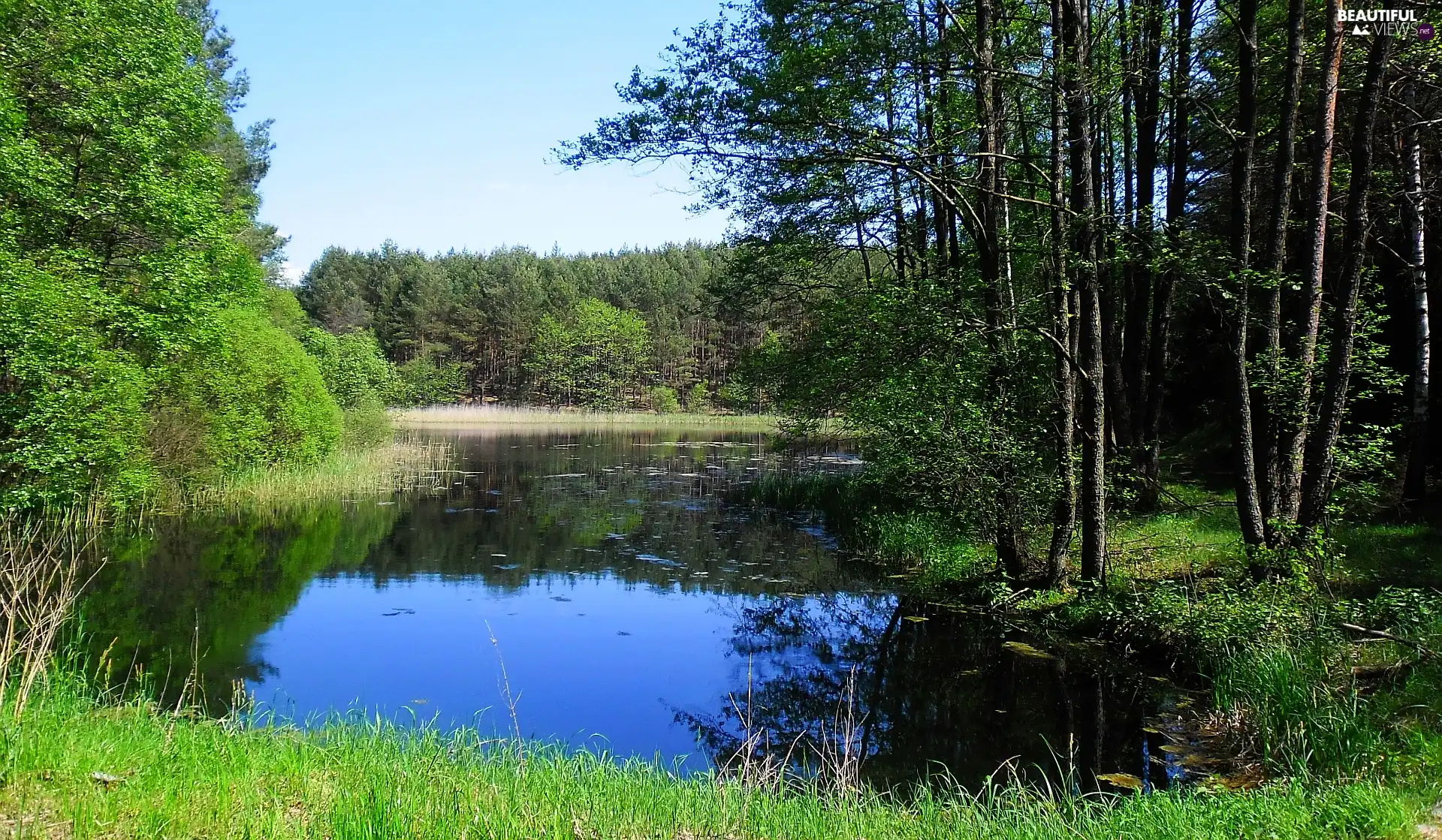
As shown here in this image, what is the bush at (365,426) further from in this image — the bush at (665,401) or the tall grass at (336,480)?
the bush at (665,401)

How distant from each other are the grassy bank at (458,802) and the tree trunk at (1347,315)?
11.5 ft

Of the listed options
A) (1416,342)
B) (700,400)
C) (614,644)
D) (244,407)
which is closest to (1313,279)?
(1416,342)

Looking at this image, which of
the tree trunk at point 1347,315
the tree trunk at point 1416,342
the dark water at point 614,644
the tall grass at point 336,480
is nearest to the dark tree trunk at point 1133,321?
the tree trunk at point 1416,342

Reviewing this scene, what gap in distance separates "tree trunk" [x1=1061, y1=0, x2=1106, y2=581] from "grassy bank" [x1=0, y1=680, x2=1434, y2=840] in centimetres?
448

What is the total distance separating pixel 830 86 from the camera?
9.31 m

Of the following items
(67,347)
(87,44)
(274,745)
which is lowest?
(274,745)

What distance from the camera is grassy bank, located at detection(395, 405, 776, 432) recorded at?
5362cm

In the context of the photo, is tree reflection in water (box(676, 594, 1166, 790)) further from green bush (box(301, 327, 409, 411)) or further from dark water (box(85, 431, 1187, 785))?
green bush (box(301, 327, 409, 411))

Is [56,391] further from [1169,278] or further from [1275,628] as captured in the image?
[1169,278]

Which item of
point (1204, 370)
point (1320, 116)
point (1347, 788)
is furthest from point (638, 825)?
point (1204, 370)

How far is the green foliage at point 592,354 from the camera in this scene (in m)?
68.5

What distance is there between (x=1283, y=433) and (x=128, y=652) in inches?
497

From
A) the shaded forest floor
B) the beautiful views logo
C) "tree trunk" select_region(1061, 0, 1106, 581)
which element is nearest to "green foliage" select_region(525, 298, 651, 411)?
the shaded forest floor

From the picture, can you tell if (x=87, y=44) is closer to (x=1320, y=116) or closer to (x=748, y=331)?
(x=1320, y=116)
